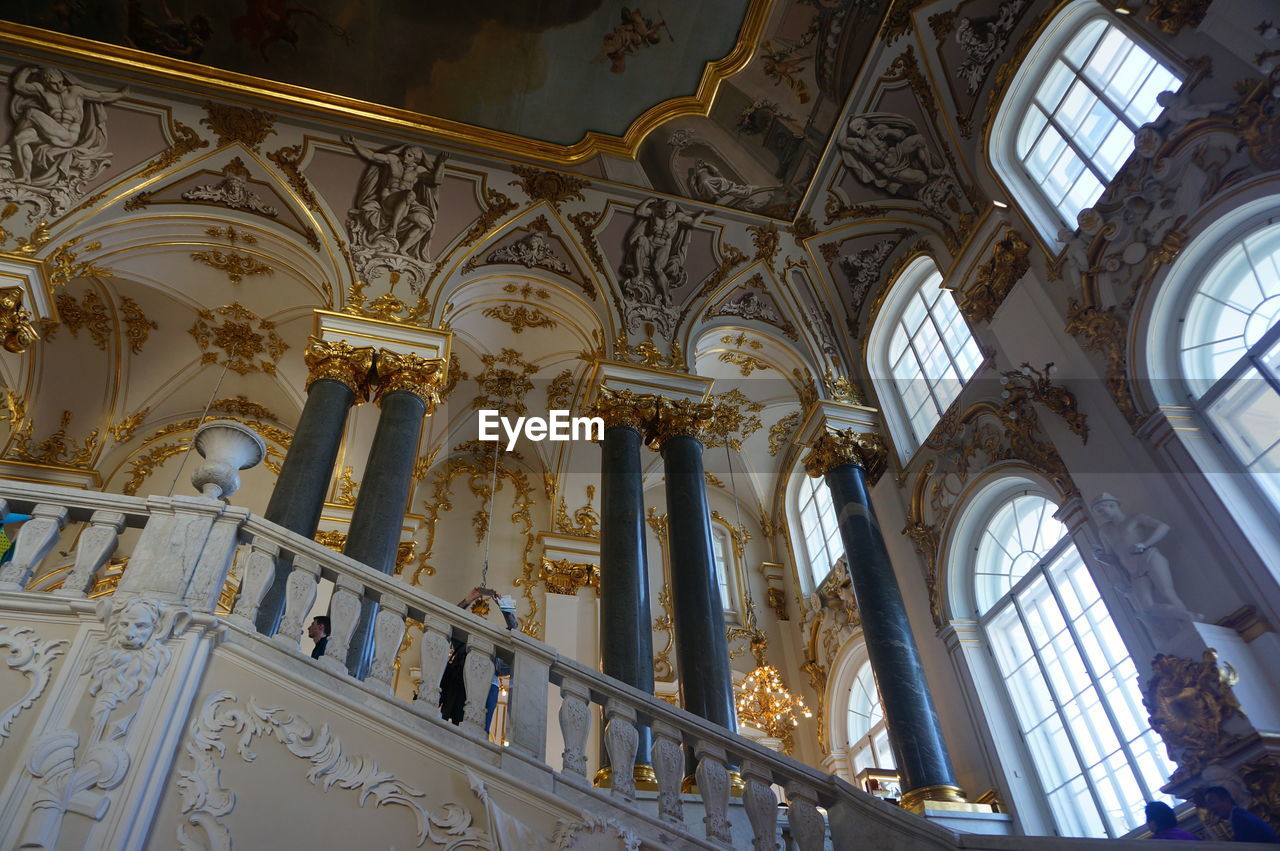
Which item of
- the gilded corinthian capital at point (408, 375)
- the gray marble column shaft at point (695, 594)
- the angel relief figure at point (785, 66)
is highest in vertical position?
the angel relief figure at point (785, 66)

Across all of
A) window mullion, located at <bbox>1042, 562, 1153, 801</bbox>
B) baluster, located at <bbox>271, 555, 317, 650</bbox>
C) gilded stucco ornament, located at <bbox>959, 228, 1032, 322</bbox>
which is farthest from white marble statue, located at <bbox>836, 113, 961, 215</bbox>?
baluster, located at <bbox>271, 555, 317, 650</bbox>

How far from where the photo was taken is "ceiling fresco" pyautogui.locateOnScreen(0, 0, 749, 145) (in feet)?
28.9

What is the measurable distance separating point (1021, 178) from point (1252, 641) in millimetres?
4893

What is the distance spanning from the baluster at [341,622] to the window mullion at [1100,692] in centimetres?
593

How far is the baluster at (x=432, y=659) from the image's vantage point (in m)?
3.71

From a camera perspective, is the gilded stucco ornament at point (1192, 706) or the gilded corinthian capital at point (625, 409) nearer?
the gilded stucco ornament at point (1192, 706)

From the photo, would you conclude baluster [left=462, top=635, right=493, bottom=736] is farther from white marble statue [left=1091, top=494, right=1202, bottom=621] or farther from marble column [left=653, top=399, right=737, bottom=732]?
white marble statue [left=1091, top=494, right=1202, bottom=621]

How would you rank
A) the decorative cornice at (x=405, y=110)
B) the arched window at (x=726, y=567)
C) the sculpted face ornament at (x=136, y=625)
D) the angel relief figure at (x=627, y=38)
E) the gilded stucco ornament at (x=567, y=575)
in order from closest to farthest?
1. the sculpted face ornament at (x=136, y=625)
2. the decorative cornice at (x=405, y=110)
3. the angel relief figure at (x=627, y=38)
4. the gilded stucco ornament at (x=567, y=575)
5. the arched window at (x=726, y=567)

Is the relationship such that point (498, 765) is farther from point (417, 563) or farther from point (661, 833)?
point (417, 563)

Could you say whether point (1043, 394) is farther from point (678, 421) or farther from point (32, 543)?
point (32, 543)

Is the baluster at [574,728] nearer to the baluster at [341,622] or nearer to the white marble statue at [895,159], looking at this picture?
the baluster at [341,622]

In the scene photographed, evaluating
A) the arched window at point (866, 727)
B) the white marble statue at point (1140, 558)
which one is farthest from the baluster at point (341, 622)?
the arched window at point (866, 727)

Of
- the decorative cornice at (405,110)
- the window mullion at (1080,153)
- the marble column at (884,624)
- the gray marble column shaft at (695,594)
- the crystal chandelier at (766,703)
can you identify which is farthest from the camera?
the crystal chandelier at (766,703)

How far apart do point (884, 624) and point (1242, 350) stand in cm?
368
